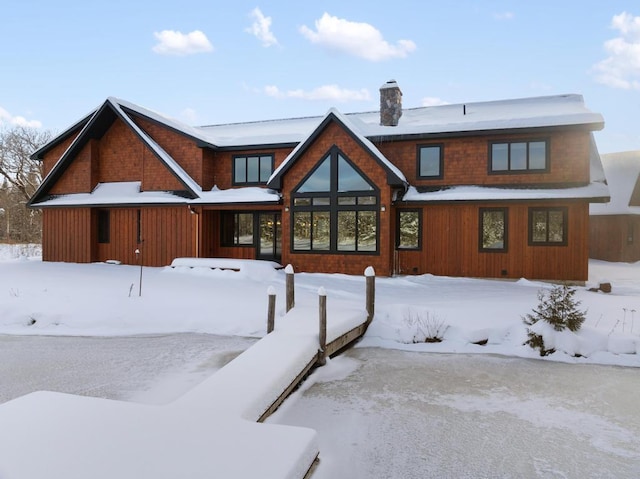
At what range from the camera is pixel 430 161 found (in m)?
16.0

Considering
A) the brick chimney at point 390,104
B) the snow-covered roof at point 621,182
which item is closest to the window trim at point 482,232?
the brick chimney at point 390,104

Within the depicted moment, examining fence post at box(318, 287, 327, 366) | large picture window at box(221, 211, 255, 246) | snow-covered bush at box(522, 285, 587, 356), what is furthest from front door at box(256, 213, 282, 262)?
snow-covered bush at box(522, 285, 587, 356)

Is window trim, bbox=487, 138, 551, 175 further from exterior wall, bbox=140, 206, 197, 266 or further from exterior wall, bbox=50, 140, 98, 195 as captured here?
exterior wall, bbox=50, 140, 98, 195

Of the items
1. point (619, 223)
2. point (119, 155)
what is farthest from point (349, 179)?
point (619, 223)

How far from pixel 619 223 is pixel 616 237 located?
2.49 ft

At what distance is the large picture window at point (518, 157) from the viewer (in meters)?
14.9

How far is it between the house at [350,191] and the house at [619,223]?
912 centimetres

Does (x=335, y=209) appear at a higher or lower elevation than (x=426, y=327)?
higher

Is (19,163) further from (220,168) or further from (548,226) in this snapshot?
(548,226)

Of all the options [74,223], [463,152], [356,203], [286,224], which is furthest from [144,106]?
[463,152]

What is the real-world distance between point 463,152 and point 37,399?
566 inches

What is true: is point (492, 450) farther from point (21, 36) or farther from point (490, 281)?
point (21, 36)

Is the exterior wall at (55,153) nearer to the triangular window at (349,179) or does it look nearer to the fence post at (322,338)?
the triangular window at (349,179)

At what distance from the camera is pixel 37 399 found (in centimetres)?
486
